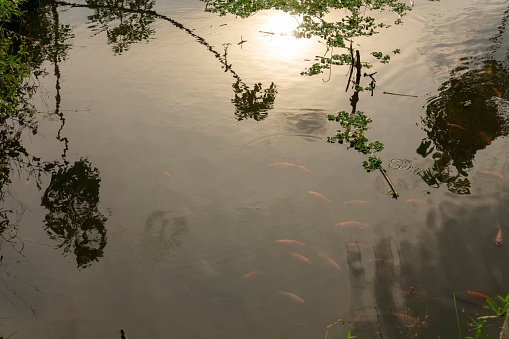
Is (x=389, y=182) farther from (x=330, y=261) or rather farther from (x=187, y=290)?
(x=187, y=290)

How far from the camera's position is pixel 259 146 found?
5.88m

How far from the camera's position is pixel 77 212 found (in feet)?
16.6

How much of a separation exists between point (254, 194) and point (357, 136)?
178cm

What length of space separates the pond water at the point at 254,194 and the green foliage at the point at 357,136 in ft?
0.39

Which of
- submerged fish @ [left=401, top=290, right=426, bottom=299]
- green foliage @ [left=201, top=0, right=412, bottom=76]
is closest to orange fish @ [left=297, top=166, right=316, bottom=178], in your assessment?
submerged fish @ [left=401, top=290, right=426, bottom=299]

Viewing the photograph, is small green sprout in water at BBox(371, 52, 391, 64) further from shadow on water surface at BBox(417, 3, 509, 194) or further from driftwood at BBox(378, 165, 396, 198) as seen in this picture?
driftwood at BBox(378, 165, 396, 198)

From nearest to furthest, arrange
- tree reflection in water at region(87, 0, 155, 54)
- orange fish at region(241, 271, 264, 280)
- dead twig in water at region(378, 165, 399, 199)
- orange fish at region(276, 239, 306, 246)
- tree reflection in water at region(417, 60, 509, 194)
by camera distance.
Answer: orange fish at region(241, 271, 264, 280), orange fish at region(276, 239, 306, 246), dead twig in water at region(378, 165, 399, 199), tree reflection in water at region(417, 60, 509, 194), tree reflection in water at region(87, 0, 155, 54)

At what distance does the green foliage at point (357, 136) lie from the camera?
17.9 feet

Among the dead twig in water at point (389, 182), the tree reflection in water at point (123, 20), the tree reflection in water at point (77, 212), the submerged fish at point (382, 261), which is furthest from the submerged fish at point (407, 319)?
the tree reflection in water at point (123, 20)

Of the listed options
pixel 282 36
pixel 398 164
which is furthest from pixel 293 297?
pixel 282 36

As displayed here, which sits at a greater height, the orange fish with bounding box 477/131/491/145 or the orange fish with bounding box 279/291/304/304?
the orange fish with bounding box 477/131/491/145

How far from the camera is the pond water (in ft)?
13.1

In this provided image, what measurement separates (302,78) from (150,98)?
2.54 metres

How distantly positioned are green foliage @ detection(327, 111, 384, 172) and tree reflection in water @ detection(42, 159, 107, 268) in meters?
3.18
